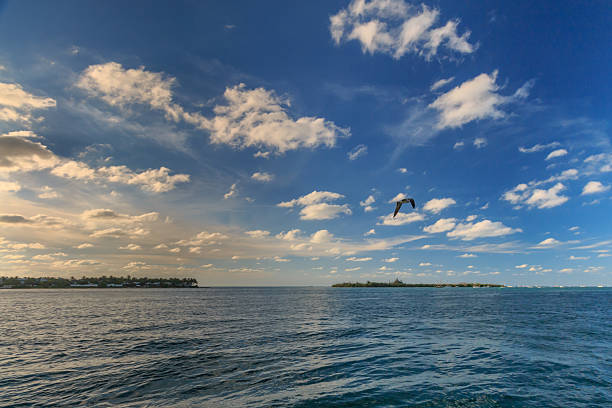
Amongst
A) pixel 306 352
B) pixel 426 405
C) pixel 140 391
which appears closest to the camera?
pixel 426 405

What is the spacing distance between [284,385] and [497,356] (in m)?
18.1

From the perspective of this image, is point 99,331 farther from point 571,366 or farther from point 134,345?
point 571,366

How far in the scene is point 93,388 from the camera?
1761cm

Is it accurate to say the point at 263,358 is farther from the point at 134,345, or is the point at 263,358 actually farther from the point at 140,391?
the point at 134,345

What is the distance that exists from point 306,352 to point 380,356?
625 cm

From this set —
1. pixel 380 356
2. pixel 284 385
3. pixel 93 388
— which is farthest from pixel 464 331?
pixel 93 388

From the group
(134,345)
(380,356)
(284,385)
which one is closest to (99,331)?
(134,345)

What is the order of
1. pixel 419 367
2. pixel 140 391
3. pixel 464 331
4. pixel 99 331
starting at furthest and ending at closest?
pixel 99 331, pixel 464 331, pixel 419 367, pixel 140 391

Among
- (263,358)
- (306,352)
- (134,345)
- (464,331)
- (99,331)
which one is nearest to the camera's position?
(263,358)

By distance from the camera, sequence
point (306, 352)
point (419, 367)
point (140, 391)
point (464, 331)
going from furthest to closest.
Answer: point (464, 331), point (306, 352), point (419, 367), point (140, 391)

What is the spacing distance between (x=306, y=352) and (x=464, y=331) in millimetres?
22027

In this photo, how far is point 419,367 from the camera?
21.1 m

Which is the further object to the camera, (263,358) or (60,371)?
(263,358)

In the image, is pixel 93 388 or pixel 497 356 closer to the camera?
pixel 93 388
